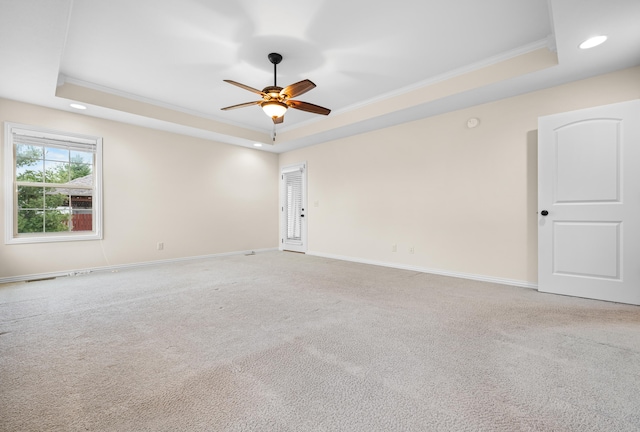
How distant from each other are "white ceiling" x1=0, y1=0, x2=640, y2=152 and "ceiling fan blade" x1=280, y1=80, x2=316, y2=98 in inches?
18.0

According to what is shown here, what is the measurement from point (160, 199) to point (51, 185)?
1.47 meters

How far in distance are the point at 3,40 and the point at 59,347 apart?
280cm

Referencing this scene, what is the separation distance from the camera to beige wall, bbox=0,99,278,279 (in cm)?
417

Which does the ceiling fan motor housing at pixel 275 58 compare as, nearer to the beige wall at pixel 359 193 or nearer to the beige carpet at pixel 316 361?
the beige wall at pixel 359 193

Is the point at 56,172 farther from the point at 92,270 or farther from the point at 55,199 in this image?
the point at 92,270

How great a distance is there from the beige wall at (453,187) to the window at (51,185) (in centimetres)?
419

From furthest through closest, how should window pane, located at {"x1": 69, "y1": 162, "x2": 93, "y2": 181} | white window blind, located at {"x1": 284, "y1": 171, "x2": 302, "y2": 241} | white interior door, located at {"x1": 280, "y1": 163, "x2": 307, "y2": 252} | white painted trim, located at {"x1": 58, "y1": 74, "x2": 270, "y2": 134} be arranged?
white window blind, located at {"x1": 284, "y1": 171, "x2": 302, "y2": 241} → white interior door, located at {"x1": 280, "y1": 163, "x2": 307, "y2": 252} → window pane, located at {"x1": 69, "y1": 162, "x2": 93, "y2": 181} → white painted trim, located at {"x1": 58, "y1": 74, "x2": 270, "y2": 134}

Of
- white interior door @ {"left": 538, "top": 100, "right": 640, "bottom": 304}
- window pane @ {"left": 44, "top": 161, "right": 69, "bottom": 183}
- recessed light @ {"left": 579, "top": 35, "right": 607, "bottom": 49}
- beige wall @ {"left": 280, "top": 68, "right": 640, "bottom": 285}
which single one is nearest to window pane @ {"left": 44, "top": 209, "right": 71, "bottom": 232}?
window pane @ {"left": 44, "top": 161, "right": 69, "bottom": 183}

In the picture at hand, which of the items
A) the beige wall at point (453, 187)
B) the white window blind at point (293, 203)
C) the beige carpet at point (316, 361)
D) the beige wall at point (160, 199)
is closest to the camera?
the beige carpet at point (316, 361)

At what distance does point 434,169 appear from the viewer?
4.49m

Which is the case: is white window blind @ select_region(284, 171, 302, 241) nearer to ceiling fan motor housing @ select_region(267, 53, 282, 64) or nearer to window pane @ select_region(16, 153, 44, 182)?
ceiling fan motor housing @ select_region(267, 53, 282, 64)

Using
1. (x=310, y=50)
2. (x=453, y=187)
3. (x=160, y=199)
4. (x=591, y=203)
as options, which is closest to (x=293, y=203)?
(x=160, y=199)

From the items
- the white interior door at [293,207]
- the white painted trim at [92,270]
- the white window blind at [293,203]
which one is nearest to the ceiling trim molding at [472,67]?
the white interior door at [293,207]

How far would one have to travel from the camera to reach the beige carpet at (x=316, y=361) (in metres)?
1.30
